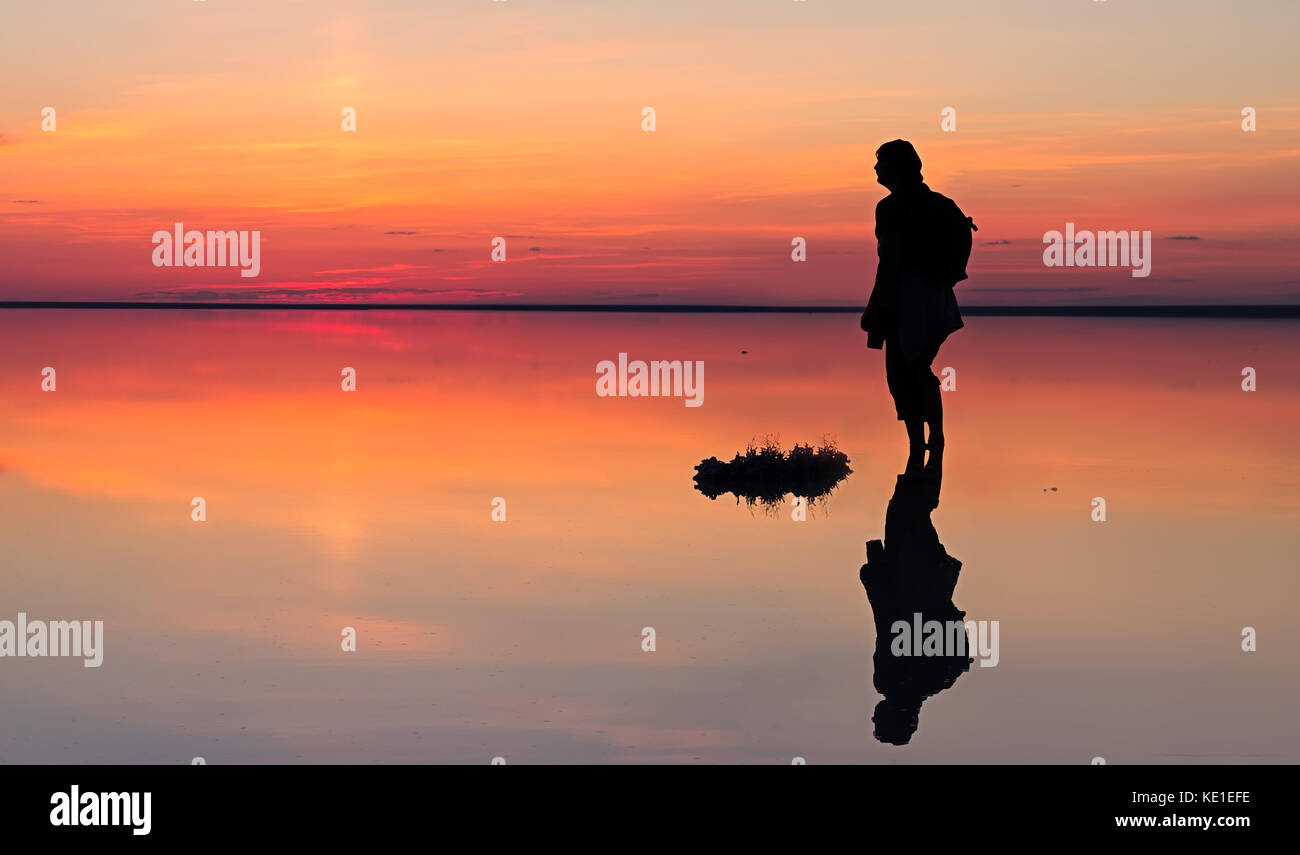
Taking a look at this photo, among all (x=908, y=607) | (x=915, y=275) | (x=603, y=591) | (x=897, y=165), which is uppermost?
(x=897, y=165)

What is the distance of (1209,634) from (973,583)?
155cm

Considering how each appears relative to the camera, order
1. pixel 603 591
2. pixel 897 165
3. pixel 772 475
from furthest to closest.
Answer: pixel 897 165 < pixel 772 475 < pixel 603 591

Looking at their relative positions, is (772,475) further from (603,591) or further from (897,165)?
(603,591)

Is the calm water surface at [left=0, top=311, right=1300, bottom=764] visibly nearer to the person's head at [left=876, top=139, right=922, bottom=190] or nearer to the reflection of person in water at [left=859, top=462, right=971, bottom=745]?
the reflection of person in water at [left=859, top=462, right=971, bottom=745]

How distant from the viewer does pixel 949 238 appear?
1376cm

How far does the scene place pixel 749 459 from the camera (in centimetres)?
1327

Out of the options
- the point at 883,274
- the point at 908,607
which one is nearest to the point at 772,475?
the point at 883,274

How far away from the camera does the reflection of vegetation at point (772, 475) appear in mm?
12617

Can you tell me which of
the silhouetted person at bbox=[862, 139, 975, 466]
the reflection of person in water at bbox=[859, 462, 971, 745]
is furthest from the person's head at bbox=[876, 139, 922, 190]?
the reflection of person in water at bbox=[859, 462, 971, 745]

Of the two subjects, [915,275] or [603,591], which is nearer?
[603,591]

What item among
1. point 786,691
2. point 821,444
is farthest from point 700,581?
point 821,444

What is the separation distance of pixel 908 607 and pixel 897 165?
695 centimetres

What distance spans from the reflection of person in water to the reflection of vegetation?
3.72 feet

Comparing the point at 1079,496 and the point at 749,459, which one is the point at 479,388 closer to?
the point at 749,459
